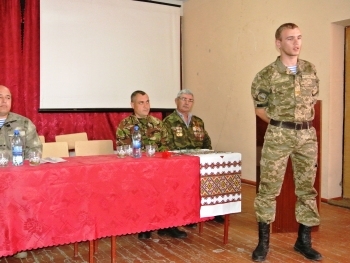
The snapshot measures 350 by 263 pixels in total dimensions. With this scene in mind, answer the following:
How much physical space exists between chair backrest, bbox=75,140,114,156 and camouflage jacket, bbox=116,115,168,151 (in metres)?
0.49

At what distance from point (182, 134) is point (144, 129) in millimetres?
447

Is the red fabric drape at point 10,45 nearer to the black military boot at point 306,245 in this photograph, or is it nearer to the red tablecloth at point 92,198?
the red tablecloth at point 92,198

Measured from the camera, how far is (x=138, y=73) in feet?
21.0

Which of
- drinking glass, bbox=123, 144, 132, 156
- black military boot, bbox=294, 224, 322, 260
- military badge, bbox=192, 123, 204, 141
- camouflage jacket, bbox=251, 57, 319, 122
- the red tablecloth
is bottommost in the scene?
black military boot, bbox=294, 224, 322, 260

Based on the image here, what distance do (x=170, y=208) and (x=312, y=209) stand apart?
3.36 feet

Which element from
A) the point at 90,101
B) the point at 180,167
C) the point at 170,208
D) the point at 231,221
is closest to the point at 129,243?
the point at 170,208

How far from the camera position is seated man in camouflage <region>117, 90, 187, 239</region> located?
3273 mm

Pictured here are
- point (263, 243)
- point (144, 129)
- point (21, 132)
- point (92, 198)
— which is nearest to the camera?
point (92, 198)

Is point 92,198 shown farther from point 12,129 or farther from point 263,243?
point 263,243

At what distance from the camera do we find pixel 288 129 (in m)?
2.56

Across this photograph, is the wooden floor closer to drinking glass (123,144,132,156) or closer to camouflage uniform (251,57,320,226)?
camouflage uniform (251,57,320,226)

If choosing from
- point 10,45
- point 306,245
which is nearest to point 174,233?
point 306,245

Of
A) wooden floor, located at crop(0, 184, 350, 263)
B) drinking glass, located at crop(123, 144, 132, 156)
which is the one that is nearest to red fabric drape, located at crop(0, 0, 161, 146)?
wooden floor, located at crop(0, 184, 350, 263)

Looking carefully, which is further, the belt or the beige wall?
the beige wall
